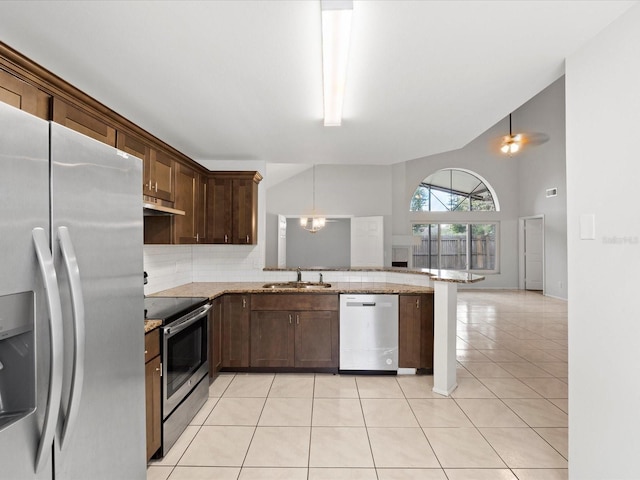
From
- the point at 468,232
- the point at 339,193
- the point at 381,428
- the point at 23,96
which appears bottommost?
the point at 381,428

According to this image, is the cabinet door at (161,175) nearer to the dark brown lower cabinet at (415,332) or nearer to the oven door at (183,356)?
the oven door at (183,356)

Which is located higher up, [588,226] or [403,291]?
[588,226]

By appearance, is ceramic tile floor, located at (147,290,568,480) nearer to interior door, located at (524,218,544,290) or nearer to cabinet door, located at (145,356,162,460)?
cabinet door, located at (145,356,162,460)

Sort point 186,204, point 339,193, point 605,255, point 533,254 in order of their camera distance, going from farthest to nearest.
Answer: point 533,254 < point 339,193 < point 186,204 < point 605,255

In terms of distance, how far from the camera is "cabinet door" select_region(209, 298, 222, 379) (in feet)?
10.5

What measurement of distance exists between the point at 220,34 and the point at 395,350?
308cm

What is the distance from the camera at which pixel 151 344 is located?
201 cm

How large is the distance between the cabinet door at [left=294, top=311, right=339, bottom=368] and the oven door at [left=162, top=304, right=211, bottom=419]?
3.16 ft

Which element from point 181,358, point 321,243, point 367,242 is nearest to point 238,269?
point 181,358

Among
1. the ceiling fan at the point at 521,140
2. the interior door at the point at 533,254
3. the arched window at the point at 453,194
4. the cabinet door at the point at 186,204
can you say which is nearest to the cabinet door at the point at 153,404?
the cabinet door at the point at 186,204

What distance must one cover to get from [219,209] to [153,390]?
7.21 ft

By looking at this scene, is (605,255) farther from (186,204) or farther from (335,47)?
(186,204)

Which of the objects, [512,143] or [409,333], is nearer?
[409,333]

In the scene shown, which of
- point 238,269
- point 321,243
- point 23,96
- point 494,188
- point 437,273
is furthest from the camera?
point 494,188
